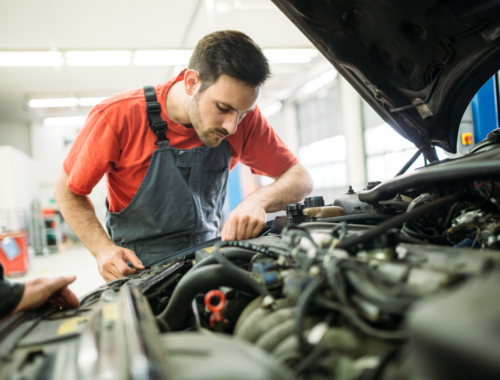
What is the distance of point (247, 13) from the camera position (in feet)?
15.6

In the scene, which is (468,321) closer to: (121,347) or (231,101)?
(121,347)

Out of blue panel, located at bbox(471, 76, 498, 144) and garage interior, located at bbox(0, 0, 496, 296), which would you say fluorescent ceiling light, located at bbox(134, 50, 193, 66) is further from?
blue panel, located at bbox(471, 76, 498, 144)

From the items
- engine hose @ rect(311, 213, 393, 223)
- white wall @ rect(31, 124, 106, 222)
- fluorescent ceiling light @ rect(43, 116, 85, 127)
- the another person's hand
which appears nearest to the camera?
engine hose @ rect(311, 213, 393, 223)

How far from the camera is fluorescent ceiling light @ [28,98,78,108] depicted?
24.3 ft

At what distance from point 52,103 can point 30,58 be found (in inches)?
93.8

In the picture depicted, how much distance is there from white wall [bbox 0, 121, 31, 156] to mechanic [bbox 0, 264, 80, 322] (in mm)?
10767

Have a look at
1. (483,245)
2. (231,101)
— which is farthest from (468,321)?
(231,101)

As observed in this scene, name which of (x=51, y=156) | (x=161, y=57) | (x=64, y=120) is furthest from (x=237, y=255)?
(x=51, y=156)

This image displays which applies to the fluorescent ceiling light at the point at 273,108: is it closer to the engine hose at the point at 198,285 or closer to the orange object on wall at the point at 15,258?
the orange object on wall at the point at 15,258

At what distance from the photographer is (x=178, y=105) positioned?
1.50m

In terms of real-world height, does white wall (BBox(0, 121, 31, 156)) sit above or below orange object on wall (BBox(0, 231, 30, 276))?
above

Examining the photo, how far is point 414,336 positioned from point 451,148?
1.26m

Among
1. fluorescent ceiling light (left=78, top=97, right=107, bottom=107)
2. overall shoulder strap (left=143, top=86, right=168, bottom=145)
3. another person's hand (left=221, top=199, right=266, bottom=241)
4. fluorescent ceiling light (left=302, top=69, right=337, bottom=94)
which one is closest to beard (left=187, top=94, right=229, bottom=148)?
overall shoulder strap (left=143, top=86, right=168, bottom=145)

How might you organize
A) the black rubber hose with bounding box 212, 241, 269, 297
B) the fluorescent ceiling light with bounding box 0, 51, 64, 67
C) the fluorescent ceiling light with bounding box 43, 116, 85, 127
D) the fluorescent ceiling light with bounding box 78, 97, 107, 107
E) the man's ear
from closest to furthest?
1. the black rubber hose with bounding box 212, 241, 269, 297
2. the man's ear
3. the fluorescent ceiling light with bounding box 0, 51, 64, 67
4. the fluorescent ceiling light with bounding box 78, 97, 107, 107
5. the fluorescent ceiling light with bounding box 43, 116, 85, 127
